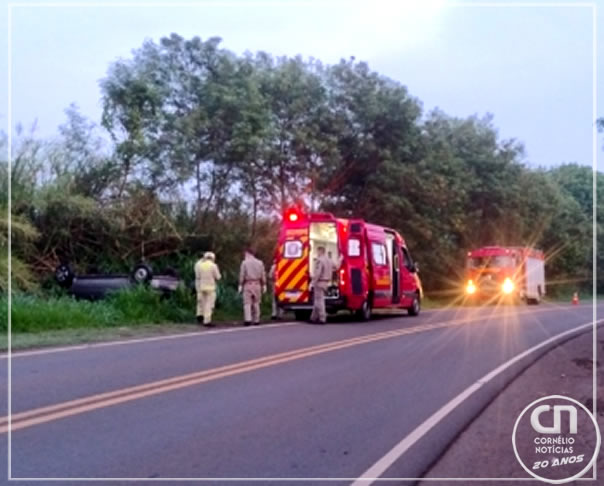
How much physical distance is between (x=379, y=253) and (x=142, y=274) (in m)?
6.32

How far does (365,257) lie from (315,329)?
4680mm

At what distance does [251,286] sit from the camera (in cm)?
2147

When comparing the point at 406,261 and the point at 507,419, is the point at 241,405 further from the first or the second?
the point at 406,261

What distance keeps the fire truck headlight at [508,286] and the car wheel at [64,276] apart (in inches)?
961

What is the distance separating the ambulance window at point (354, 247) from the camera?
23953mm

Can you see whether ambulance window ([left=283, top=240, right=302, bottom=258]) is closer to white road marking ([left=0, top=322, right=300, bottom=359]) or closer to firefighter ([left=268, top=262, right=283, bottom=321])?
firefighter ([left=268, top=262, right=283, bottom=321])

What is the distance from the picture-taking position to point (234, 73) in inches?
1170

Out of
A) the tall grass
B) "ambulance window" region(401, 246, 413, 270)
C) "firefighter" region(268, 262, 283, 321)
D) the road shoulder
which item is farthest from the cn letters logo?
"ambulance window" region(401, 246, 413, 270)

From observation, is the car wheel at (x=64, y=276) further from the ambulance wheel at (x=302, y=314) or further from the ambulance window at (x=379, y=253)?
the ambulance window at (x=379, y=253)

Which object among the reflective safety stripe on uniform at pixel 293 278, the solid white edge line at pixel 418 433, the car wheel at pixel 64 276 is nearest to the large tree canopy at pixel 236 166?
the car wheel at pixel 64 276

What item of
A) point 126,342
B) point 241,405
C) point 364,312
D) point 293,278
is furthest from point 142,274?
point 241,405

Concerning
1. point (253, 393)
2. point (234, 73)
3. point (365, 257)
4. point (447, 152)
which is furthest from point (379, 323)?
point (447, 152)

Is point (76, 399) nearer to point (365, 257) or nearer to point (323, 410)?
point (323, 410)

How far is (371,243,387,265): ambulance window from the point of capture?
82.4 feet
